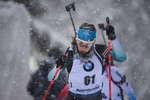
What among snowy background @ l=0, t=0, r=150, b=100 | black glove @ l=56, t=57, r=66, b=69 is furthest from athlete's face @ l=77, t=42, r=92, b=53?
snowy background @ l=0, t=0, r=150, b=100

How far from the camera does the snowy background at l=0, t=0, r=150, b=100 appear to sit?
5.62 m

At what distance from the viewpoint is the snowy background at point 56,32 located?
5617 mm

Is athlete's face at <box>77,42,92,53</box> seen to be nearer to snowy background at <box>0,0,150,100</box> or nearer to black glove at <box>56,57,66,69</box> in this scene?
black glove at <box>56,57,66,69</box>

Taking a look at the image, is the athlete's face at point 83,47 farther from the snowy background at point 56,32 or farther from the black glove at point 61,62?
the snowy background at point 56,32

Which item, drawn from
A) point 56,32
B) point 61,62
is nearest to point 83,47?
point 61,62

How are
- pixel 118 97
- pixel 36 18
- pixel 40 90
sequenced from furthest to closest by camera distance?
pixel 36 18 < pixel 40 90 < pixel 118 97

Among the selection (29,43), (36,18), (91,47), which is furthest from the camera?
(29,43)

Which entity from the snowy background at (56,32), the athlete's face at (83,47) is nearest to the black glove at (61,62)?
the athlete's face at (83,47)

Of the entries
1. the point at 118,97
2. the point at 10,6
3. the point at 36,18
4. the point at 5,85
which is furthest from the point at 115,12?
the point at 5,85

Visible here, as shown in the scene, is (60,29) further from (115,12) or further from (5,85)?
(5,85)

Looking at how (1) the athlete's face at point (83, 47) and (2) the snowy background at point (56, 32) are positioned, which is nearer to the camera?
(1) the athlete's face at point (83, 47)

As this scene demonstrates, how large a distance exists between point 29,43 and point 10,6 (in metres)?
1.68

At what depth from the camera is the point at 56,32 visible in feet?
19.7

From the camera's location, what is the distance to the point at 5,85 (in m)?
6.71
